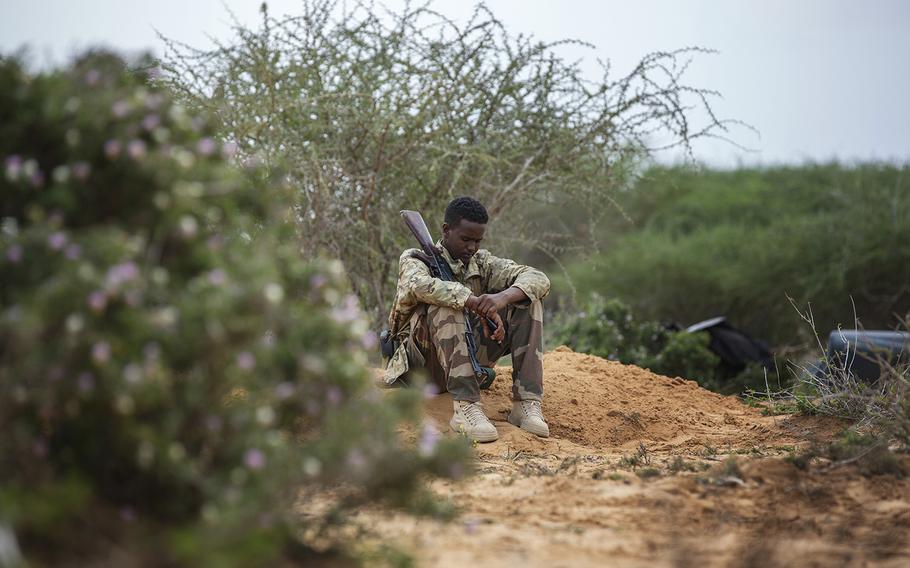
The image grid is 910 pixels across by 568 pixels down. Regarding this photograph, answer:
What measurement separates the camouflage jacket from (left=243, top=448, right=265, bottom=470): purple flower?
8.67ft

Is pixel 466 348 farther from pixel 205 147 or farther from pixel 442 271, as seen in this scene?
pixel 205 147

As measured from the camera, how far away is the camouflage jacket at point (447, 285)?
4.75 meters

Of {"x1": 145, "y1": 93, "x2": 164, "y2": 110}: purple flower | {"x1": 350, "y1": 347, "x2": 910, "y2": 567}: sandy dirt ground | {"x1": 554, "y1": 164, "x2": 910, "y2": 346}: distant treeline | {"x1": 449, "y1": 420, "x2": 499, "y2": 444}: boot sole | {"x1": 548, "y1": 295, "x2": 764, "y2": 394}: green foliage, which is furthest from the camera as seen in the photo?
{"x1": 554, "y1": 164, "x2": 910, "y2": 346}: distant treeline

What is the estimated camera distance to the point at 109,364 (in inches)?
77.9

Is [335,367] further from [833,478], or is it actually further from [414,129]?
[414,129]

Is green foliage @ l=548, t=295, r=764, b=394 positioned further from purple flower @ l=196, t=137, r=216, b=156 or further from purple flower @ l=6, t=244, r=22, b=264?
purple flower @ l=6, t=244, r=22, b=264

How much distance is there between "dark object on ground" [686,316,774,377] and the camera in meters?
8.56

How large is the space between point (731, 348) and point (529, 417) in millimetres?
4209

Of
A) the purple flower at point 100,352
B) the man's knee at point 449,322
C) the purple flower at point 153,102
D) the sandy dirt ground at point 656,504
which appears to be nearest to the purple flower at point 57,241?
the purple flower at point 100,352

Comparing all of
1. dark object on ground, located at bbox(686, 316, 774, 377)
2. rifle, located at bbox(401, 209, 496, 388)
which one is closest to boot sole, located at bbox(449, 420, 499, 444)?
rifle, located at bbox(401, 209, 496, 388)

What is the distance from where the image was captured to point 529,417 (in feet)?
16.2

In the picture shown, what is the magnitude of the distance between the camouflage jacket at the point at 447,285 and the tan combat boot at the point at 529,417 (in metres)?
0.57

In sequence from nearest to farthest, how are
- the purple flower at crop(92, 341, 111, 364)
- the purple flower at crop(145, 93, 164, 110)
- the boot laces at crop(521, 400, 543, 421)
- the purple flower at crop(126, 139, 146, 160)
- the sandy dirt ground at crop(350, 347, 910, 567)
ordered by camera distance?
1. the purple flower at crop(92, 341, 111, 364)
2. the purple flower at crop(126, 139, 146, 160)
3. the purple flower at crop(145, 93, 164, 110)
4. the sandy dirt ground at crop(350, 347, 910, 567)
5. the boot laces at crop(521, 400, 543, 421)

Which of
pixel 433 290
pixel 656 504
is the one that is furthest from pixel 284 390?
pixel 433 290
